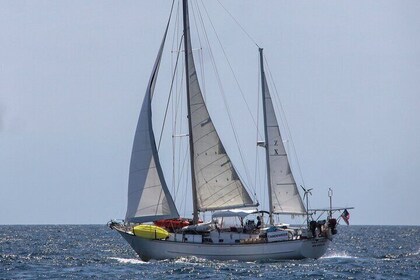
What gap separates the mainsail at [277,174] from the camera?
6650 cm

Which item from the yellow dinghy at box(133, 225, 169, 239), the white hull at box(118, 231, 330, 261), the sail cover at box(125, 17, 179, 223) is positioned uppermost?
the sail cover at box(125, 17, 179, 223)

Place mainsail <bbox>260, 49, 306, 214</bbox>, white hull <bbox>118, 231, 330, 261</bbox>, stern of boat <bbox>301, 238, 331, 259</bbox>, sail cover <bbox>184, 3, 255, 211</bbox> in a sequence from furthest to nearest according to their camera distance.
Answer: mainsail <bbox>260, 49, 306, 214</bbox> → stern of boat <bbox>301, 238, 331, 259</bbox> → sail cover <bbox>184, 3, 255, 211</bbox> → white hull <bbox>118, 231, 330, 261</bbox>

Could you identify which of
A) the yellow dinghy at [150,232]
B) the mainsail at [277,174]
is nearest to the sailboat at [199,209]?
the yellow dinghy at [150,232]

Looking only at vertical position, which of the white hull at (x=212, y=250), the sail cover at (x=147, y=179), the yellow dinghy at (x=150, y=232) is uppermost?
the sail cover at (x=147, y=179)

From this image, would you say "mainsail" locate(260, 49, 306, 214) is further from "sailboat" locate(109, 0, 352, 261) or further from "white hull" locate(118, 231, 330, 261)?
"white hull" locate(118, 231, 330, 261)

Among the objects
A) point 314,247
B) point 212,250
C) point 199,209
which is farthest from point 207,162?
point 314,247

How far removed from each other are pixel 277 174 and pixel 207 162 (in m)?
7.34

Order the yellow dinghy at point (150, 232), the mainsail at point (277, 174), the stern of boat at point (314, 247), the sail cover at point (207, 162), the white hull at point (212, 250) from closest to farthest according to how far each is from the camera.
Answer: the white hull at point (212, 250) → the yellow dinghy at point (150, 232) → the sail cover at point (207, 162) → the stern of boat at point (314, 247) → the mainsail at point (277, 174)

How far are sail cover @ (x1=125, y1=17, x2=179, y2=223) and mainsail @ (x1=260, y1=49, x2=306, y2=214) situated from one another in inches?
366

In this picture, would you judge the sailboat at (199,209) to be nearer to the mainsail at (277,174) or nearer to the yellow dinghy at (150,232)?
the yellow dinghy at (150,232)

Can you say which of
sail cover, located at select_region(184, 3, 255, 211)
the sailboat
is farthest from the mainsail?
sail cover, located at select_region(184, 3, 255, 211)

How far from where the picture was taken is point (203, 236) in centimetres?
5950

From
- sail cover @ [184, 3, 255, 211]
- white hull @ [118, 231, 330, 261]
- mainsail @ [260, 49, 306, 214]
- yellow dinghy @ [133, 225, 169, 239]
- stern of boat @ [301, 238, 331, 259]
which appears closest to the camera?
white hull @ [118, 231, 330, 261]

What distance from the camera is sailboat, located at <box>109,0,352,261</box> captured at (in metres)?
59.3
